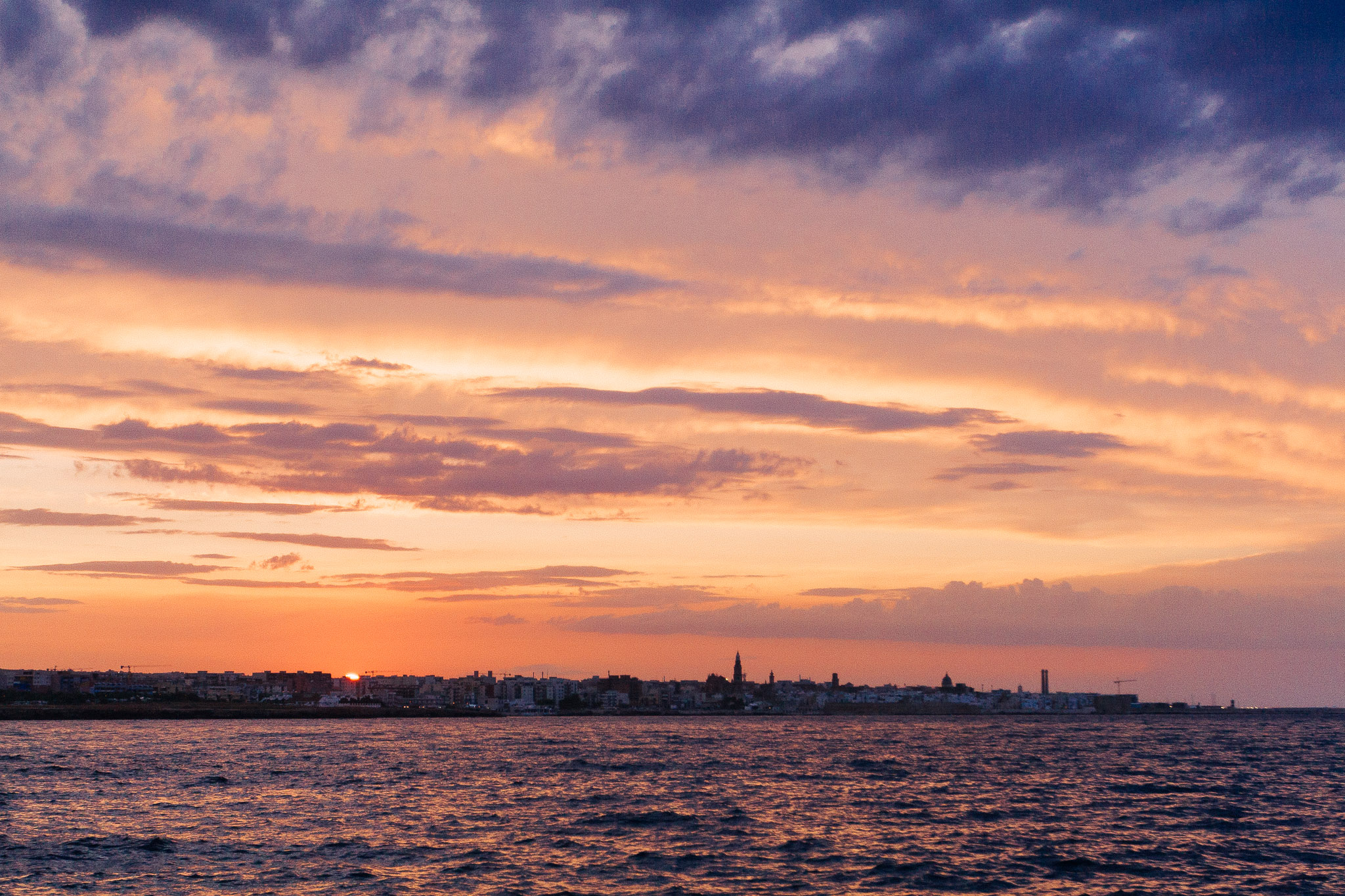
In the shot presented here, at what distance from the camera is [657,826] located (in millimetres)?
61125

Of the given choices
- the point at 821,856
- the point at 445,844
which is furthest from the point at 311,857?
the point at 821,856

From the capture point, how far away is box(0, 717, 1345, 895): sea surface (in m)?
45.7

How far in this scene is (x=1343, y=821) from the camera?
6950cm

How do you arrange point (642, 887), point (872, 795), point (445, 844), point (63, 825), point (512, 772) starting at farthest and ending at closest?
point (512, 772) → point (872, 795) → point (63, 825) → point (445, 844) → point (642, 887)

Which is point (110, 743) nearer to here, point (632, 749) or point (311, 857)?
point (632, 749)

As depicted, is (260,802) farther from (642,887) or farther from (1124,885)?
(1124,885)

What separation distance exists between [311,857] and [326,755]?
82.4m

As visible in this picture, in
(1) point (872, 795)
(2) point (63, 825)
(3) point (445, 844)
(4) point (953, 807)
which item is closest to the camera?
(3) point (445, 844)

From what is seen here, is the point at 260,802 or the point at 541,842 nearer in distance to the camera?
the point at 541,842

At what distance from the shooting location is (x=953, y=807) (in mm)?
74000

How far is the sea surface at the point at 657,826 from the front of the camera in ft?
150

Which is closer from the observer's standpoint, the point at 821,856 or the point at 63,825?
the point at 821,856

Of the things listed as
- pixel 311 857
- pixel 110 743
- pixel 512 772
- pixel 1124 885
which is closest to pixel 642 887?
pixel 311 857

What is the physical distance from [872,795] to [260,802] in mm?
41237
